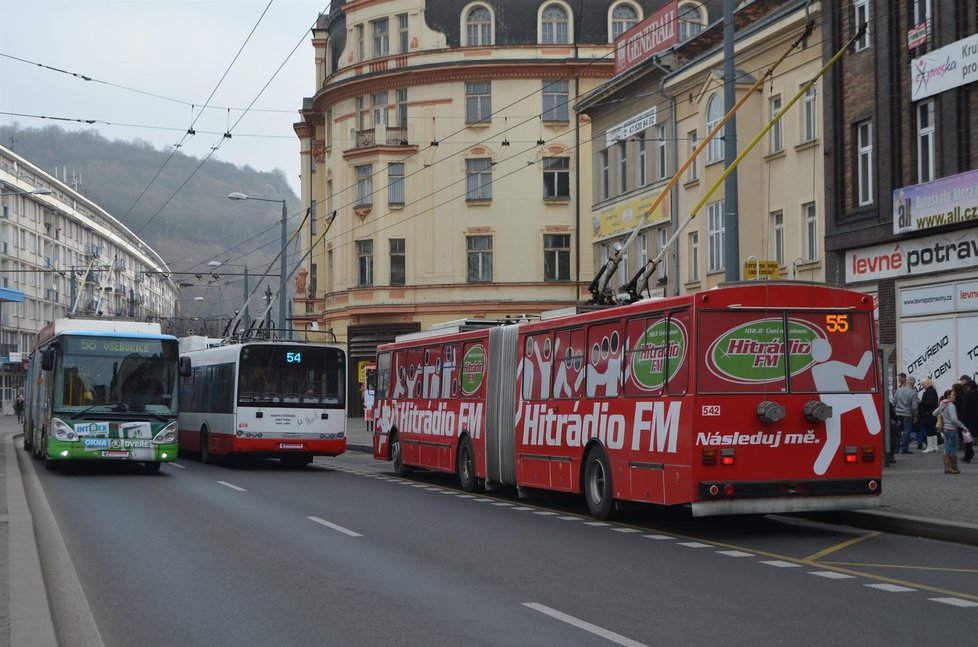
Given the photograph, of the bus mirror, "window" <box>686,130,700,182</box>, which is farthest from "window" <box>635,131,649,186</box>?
the bus mirror

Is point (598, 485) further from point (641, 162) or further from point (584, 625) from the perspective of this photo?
point (641, 162)

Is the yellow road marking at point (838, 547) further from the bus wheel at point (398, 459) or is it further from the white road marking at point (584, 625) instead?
the bus wheel at point (398, 459)

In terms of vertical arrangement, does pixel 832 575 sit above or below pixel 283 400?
below

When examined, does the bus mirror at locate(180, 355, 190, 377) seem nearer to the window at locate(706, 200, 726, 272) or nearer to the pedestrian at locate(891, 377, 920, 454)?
the pedestrian at locate(891, 377, 920, 454)

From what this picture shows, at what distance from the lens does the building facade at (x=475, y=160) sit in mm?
56312

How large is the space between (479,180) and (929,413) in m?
32.0

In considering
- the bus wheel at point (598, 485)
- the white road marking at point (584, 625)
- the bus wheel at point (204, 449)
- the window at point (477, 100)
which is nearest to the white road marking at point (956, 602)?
the white road marking at point (584, 625)

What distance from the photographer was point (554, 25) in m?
57.5

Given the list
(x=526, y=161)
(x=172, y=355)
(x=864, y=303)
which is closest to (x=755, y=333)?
(x=864, y=303)

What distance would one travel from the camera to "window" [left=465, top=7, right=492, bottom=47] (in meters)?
57.4

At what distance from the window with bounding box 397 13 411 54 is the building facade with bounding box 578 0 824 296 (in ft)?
44.3

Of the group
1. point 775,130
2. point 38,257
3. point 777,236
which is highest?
point 38,257

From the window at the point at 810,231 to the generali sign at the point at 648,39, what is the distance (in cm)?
717

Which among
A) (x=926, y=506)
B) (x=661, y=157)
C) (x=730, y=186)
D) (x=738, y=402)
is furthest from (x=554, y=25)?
(x=738, y=402)
